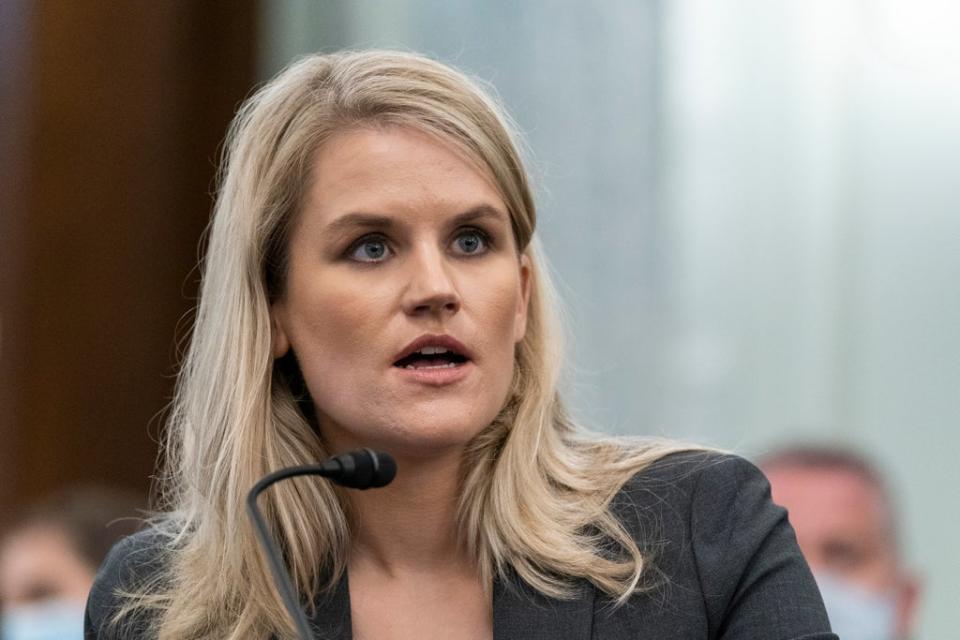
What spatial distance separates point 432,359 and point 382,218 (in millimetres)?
225

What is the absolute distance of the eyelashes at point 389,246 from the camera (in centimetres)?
239

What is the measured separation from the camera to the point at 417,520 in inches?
98.1

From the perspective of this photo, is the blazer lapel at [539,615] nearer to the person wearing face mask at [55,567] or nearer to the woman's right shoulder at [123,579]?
the woman's right shoulder at [123,579]

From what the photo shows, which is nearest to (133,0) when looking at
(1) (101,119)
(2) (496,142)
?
(1) (101,119)

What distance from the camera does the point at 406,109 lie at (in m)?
2.47

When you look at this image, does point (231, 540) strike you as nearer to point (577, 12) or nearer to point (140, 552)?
point (140, 552)

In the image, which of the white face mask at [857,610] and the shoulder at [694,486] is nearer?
the shoulder at [694,486]

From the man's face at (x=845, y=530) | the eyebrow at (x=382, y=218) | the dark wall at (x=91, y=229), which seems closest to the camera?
the eyebrow at (x=382, y=218)

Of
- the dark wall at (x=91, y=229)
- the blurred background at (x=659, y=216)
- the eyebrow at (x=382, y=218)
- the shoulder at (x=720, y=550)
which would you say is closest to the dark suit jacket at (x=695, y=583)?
the shoulder at (x=720, y=550)

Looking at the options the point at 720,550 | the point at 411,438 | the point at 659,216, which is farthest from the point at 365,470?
the point at 659,216

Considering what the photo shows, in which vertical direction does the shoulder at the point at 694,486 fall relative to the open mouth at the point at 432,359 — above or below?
below

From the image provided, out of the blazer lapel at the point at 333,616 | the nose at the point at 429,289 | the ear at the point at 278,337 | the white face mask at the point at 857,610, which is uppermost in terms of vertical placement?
the nose at the point at 429,289

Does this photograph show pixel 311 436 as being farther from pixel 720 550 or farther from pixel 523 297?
pixel 720 550

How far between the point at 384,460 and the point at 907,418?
361 cm
